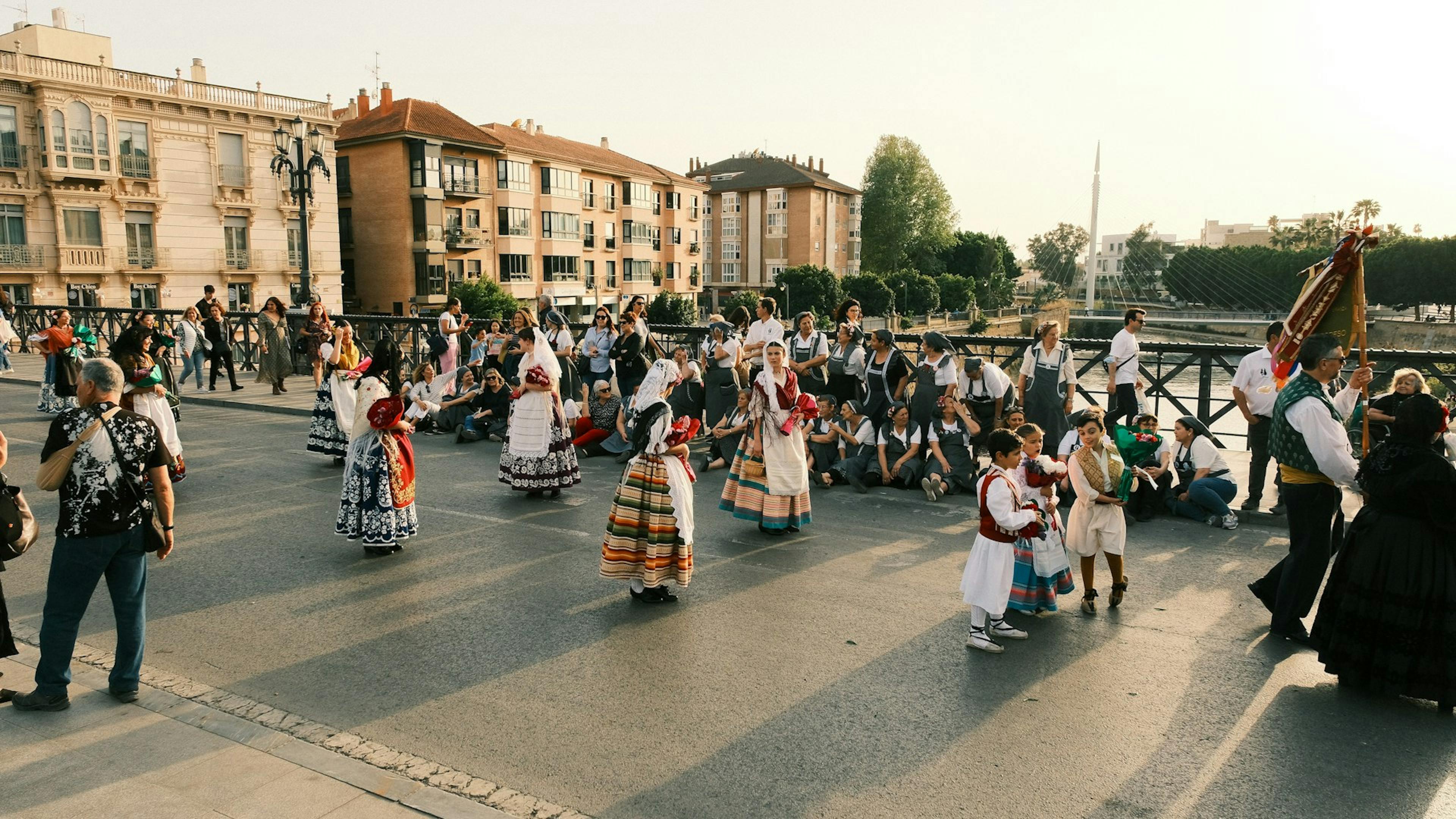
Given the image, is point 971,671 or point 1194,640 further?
point 1194,640

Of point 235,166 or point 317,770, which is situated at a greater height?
point 235,166

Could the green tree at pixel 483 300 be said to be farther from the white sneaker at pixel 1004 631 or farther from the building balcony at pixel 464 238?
the white sneaker at pixel 1004 631

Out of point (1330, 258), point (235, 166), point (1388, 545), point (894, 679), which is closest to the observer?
point (1388, 545)

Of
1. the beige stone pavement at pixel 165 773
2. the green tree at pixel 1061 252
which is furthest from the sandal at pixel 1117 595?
the green tree at pixel 1061 252

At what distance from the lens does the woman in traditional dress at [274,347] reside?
774 inches

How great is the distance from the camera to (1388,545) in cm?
548

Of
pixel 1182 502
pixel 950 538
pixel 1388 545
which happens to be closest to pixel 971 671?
pixel 1388 545

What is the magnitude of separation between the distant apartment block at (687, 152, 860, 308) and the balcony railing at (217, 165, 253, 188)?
47.4 meters

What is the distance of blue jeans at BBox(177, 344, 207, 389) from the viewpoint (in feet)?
64.3

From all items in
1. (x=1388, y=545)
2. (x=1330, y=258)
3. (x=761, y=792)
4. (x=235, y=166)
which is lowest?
(x=761, y=792)

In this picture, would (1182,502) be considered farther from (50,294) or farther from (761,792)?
(50,294)

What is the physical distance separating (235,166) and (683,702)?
52.5 metres

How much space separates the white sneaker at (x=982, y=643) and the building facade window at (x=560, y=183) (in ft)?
204

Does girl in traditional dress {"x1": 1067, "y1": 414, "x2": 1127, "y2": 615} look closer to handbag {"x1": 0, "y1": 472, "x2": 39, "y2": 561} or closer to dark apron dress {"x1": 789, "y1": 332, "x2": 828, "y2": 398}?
dark apron dress {"x1": 789, "y1": 332, "x2": 828, "y2": 398}
